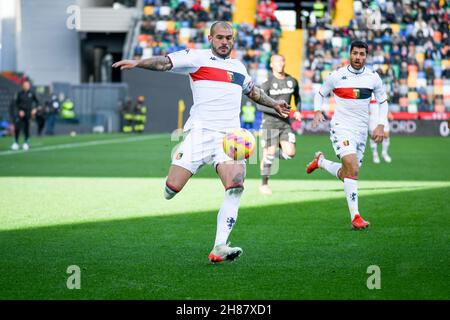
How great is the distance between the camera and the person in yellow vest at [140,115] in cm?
4447

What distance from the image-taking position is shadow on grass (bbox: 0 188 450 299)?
7266mm

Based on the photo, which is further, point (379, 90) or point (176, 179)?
point (379, 90)

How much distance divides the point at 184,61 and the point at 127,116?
36458mm

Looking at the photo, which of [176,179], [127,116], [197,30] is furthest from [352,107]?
[197,30]

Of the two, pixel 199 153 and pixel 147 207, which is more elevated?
pixel 199 153

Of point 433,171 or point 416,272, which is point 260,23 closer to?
point 433,171

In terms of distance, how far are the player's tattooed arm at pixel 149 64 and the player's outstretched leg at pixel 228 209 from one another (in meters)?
1.08

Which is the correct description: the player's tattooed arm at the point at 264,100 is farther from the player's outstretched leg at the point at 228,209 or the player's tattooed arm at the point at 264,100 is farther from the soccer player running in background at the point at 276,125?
the soccer player running in background at the point at 276,125

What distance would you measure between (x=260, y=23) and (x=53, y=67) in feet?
43.4

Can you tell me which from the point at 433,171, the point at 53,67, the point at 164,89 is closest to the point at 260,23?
the point at 164,89

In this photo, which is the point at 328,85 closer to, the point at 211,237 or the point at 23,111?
the point at 211,237

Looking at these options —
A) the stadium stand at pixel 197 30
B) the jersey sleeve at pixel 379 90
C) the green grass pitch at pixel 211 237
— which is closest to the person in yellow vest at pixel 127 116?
the stadium stand at pixel 197 30

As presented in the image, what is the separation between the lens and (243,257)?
29.7ft
